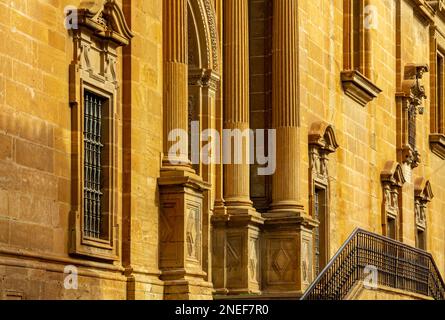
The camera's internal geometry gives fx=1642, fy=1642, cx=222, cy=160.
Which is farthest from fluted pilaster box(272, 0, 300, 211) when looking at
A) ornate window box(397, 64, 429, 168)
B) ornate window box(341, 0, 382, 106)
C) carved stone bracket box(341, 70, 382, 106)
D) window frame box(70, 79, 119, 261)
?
ornate window box(397, 64, 429, 168)

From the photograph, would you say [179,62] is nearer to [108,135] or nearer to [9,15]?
[108,135]

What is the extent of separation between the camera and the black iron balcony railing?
28.1 metres

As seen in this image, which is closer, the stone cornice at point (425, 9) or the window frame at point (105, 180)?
the window frame at point (105, 180)

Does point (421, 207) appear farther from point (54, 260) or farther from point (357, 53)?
point (54, 260)

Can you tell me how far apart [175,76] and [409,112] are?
17.1 m

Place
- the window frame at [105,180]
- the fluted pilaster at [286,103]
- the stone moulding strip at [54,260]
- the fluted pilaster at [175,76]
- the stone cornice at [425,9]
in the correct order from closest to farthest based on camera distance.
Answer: the stone moulding strip at [54,260] < the window frame at [105,180] < the fluted pilaster at [175,76] < the fluted pilaster at [286,103] < the stone cornice at [425,9]

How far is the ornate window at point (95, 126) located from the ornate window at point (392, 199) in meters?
15.9

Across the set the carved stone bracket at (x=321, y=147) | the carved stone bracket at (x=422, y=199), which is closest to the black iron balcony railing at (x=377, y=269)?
the carved stone bracket at (x=321, y=147)

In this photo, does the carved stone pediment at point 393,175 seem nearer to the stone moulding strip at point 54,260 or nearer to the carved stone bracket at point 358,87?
the carved stone bracket at point 358,87

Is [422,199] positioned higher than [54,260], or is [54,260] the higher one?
[422,199]

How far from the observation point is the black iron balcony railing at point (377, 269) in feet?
92.3

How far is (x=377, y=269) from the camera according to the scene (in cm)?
3103

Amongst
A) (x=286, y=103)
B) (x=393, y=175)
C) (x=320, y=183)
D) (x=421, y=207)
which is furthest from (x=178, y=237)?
(x=421, y=207)

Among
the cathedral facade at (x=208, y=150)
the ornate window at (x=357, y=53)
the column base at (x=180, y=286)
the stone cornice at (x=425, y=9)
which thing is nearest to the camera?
the cathedral facade at (x=208, y=150)
